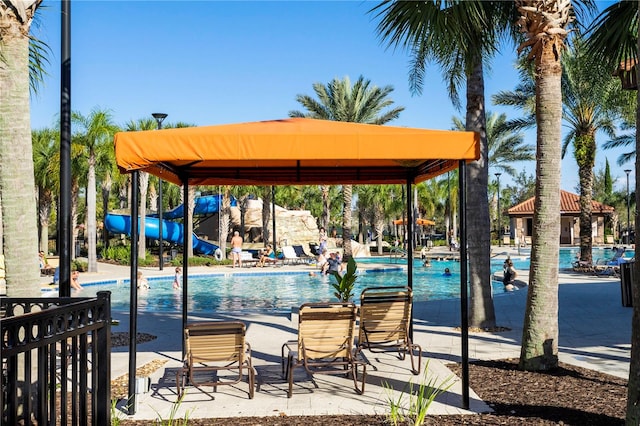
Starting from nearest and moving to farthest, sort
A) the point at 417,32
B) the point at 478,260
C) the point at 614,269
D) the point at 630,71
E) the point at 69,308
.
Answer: the point at 69,308 → the point at 417,32 → the point at 630,71 → the point at 478,260 → the point at 614,269

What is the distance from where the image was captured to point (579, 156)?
24281 mm

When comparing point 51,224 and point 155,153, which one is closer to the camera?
point 155,153

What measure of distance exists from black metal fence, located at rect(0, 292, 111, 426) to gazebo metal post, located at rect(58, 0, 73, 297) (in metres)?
2.34

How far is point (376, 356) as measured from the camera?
Answer: 26.0ft

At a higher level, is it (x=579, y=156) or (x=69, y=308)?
(x=579, y=156)

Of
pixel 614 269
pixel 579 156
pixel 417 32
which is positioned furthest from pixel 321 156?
pixel 579 156

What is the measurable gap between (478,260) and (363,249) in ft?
100

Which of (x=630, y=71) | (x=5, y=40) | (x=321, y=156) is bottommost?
(x=321, y=156)

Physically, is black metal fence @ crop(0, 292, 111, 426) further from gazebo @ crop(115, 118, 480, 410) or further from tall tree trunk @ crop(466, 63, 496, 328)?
tall tree trunk @ crop(466, 63, 496, 328)

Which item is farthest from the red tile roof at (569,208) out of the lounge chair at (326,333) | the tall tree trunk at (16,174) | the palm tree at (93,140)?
the tall tree trunk at (16,174)

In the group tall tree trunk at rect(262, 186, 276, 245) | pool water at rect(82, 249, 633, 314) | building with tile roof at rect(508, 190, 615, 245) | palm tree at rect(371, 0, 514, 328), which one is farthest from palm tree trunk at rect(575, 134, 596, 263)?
building with tile roof at rect(508, 190, 615, 245)

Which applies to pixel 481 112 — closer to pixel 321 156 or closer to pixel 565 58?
pixel 321 156

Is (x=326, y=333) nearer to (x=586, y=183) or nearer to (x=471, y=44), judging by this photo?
(x=471, y=44)

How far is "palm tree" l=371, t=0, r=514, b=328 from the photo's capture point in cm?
828
